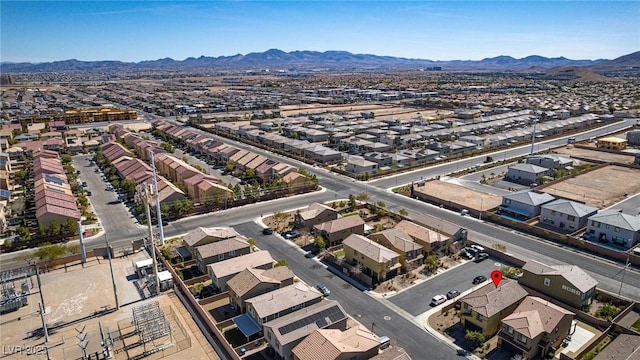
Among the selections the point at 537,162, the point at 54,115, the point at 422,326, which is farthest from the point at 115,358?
the point at 54,115

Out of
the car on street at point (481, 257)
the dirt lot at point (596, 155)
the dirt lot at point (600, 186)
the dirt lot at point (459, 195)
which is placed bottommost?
the car on street at point (481, 257)

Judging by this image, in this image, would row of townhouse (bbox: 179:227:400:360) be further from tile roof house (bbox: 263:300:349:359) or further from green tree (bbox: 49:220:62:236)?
green tree (bbox: 49:220:62:236)

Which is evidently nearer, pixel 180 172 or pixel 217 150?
pixel 180 172

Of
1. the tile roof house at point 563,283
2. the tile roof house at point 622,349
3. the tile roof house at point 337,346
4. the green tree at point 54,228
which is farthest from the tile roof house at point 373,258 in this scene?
the green tree at point 54,228

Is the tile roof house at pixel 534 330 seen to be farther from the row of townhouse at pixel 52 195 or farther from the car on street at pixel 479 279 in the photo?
the row of townhouse at pixel 52 195

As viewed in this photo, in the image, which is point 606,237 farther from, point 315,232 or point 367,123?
point 367,123

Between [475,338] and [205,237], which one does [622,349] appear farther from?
[205,237]

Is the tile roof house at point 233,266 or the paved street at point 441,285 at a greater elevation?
the tile roof house at point 233,266
